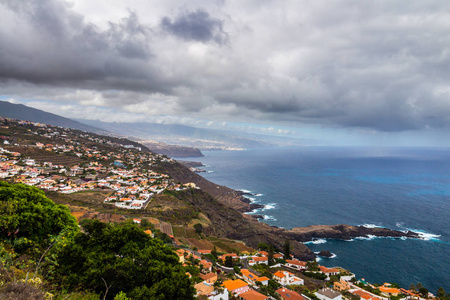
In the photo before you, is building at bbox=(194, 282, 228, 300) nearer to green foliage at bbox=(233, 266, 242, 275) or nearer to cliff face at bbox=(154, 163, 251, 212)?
green foliage at bbox=(233, 266, 242, 275)

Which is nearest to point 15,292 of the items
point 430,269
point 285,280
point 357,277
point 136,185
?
point 285,280

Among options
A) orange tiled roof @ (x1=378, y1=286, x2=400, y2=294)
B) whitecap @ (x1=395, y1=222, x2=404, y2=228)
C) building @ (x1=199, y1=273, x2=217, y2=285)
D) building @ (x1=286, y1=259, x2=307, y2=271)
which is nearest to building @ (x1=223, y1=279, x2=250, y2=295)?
building @ (x1=199, y1=273, x2=217, y2=285)


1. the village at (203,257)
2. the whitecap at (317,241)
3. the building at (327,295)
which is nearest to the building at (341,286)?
the village at (203,257)

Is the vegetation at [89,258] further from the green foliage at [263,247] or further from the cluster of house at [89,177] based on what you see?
the green foliage at [263,247]

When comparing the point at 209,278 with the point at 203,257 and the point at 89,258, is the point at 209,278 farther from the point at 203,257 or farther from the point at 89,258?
the point at 89,258

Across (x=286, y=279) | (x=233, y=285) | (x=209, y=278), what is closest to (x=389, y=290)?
(x=286, y=279)

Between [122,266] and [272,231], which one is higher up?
[122,266]
